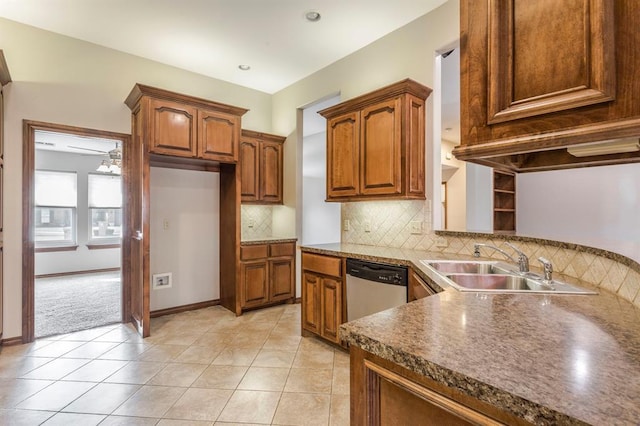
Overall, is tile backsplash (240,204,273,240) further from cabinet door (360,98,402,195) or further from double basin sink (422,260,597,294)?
double basin sink (422,260,597,294)

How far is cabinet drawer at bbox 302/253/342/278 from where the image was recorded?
2.76 m

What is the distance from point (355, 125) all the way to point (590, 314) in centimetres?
242

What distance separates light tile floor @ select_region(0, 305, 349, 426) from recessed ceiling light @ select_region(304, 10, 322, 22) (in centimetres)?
312

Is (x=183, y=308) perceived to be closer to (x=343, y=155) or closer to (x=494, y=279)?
(x=343, y=155)

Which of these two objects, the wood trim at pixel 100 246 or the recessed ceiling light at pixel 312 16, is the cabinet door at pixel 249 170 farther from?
the wood trim at pixel 100 246

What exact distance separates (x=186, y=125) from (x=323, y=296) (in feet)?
7.60

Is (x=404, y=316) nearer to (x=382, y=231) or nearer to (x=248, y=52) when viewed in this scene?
(x=382, y=231)

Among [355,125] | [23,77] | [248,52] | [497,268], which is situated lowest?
[497,268]

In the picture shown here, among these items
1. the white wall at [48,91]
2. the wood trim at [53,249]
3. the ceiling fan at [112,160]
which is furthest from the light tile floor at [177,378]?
the wood trim at [53,249]

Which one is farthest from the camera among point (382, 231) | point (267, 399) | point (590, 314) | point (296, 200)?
point (296, 200)

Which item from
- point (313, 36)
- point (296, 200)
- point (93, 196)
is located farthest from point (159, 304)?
point (93, 196)

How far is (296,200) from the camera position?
4.34 m

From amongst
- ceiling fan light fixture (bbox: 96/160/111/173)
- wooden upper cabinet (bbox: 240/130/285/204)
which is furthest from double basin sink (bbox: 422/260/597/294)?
ceiling fan light fixture (bbox: 96/160/111/173)

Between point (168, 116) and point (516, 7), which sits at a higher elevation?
point (168, 116)
